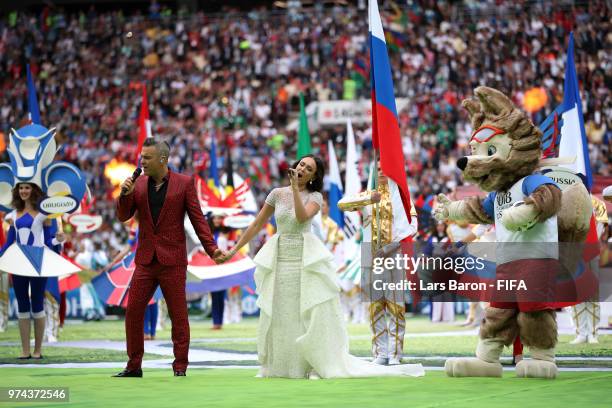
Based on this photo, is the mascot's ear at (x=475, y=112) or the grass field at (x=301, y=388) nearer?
the grass field at (x=301, y=388)

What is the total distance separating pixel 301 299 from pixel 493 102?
2.34 metres

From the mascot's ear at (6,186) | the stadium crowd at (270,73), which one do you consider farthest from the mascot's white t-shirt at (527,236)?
the stadium crowd at (270,73)

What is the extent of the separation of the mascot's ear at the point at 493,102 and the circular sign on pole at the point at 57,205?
5378 mm

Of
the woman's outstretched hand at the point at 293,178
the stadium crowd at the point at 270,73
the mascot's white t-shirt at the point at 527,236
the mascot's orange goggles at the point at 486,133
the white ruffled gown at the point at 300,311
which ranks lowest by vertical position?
the white ruffled gown at the point at 300,311

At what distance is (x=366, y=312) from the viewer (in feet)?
69.9

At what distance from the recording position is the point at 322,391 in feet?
24.3

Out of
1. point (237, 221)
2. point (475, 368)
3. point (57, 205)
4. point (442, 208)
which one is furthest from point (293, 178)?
point (237, 221)

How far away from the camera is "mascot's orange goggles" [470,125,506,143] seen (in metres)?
8.72

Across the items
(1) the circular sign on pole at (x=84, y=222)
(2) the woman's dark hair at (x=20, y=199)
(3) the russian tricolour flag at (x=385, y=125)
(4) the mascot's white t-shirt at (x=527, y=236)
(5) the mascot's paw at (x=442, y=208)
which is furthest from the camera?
(1) the circular sign on pole at (x=84, y=222)

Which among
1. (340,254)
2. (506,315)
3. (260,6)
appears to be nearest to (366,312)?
(340,254)

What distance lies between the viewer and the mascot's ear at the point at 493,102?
8.87 m

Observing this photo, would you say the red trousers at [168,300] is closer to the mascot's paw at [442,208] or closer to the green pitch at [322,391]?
the green pitch at [322,391]

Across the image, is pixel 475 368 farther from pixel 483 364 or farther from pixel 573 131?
pixel 573 131

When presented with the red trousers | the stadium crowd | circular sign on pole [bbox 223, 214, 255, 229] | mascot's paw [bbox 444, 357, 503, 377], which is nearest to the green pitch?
mascot's paw [bbox 444, 357, 503, 377]
